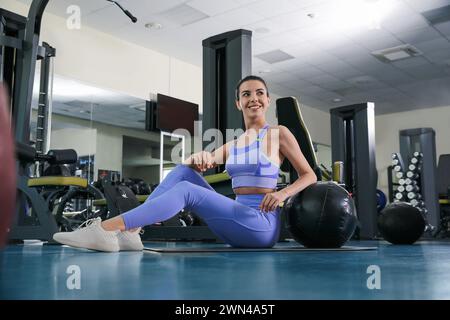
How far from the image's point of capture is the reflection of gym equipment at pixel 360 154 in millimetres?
4699

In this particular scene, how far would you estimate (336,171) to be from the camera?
418 centimetres

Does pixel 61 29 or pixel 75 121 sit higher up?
pixel 61 29

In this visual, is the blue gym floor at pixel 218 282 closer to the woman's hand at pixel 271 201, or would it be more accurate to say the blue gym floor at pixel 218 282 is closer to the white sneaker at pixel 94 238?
the white sneaker at pixel 94 238

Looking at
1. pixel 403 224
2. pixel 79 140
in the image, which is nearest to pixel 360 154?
→ pixel 403 224

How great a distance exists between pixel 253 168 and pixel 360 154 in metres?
2.96

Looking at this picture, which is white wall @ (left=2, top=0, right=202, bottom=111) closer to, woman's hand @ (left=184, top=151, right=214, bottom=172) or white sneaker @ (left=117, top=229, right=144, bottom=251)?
woman's hand @ (left=184, top=151, right=214, bottom=172)

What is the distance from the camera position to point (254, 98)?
2.28 metres

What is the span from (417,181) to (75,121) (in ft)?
17.8

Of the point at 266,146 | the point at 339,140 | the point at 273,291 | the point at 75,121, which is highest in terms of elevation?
the point at 75,121

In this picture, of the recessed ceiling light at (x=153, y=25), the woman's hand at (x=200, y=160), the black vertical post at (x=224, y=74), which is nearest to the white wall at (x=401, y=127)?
the recessed ceiling light at (x=153, y=25)

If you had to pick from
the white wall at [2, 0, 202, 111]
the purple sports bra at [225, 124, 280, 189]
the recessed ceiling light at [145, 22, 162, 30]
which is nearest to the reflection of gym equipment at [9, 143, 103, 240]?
the purple sports bra at [225, 124, 280, 189]

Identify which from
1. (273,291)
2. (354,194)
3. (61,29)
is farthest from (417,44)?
(273,291)

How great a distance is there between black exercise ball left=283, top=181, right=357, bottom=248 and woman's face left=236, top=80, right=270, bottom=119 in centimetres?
45
